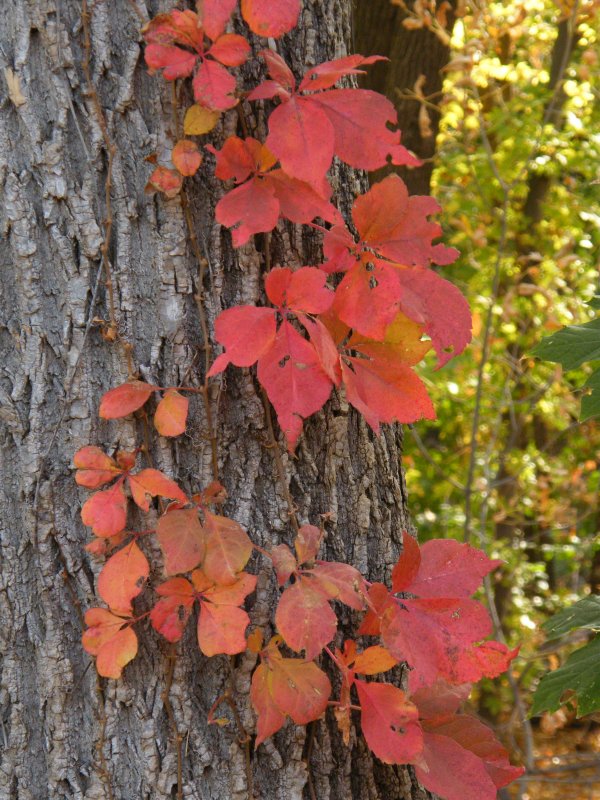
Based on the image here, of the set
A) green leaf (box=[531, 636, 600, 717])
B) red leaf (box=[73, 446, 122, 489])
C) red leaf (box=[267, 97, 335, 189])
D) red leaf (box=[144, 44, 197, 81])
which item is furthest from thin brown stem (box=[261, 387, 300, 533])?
green leaf (box=[531, 636, 600, 717])

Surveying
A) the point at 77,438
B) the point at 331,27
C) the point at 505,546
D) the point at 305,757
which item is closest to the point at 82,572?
the point at 77,438

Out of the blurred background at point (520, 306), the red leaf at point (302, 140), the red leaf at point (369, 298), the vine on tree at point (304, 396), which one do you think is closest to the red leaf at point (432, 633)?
the vine on tree at point (304, 396)

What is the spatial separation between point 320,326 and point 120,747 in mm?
701

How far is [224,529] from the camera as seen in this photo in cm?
109

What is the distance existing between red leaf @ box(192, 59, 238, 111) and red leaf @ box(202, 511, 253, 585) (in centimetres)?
56

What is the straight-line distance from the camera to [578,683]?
4.69 ft

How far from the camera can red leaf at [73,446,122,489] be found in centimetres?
110

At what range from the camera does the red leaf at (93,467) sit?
1.10 m

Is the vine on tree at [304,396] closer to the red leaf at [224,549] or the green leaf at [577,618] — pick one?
the red leaf at [224,549]

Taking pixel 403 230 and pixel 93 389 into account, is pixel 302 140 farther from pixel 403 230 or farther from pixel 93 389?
pixel 93 389

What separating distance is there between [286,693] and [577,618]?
70 cm

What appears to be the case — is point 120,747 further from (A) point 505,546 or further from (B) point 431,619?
(A) point 505,546

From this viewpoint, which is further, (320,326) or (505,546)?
(505,546)

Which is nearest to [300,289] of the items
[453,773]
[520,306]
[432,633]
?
[432,633]
